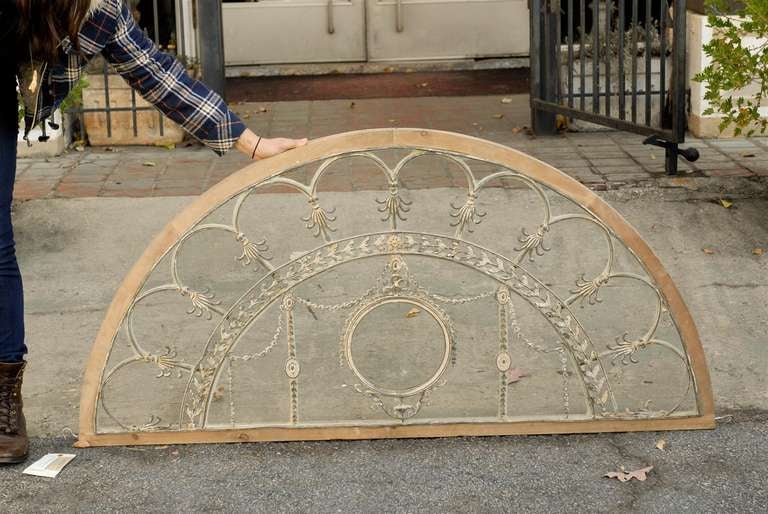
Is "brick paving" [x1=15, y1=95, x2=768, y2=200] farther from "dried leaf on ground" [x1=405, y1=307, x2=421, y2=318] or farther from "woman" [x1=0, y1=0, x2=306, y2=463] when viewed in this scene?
"woman" [x1=0, y1=0, x2=306, y2=463]

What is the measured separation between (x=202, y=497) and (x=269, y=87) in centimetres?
703

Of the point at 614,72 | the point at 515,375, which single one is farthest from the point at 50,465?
the point at 614,72

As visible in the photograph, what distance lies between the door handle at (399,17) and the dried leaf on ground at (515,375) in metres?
6.78

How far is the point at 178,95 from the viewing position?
4.07m

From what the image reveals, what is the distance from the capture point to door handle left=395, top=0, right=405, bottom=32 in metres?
11.0

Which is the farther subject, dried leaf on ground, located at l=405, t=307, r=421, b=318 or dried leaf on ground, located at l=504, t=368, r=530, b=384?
dried leaf on ground, located at l=405, t=307, r=421, b=318

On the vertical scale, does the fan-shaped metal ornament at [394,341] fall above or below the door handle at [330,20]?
below

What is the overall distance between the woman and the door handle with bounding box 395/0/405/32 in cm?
713

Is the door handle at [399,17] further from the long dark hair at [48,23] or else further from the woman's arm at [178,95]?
the long dark hair at [48,23]

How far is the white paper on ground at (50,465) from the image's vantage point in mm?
3986

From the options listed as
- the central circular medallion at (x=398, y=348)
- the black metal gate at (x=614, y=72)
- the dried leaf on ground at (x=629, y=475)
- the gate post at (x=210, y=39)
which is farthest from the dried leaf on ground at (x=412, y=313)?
the gate post at (x=210, y=39)

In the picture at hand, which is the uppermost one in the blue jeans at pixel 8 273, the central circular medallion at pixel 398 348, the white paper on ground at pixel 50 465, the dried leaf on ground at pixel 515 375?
the blue jeans at pixel 8 273

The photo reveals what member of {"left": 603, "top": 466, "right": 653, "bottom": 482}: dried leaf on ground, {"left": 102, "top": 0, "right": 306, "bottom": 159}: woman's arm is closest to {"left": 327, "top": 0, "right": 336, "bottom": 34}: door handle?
{"left": 102, "top": 0, "right": 306, "bottom": 159}: woman's arm

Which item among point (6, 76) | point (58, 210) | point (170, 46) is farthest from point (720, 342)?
point (170, 46)
